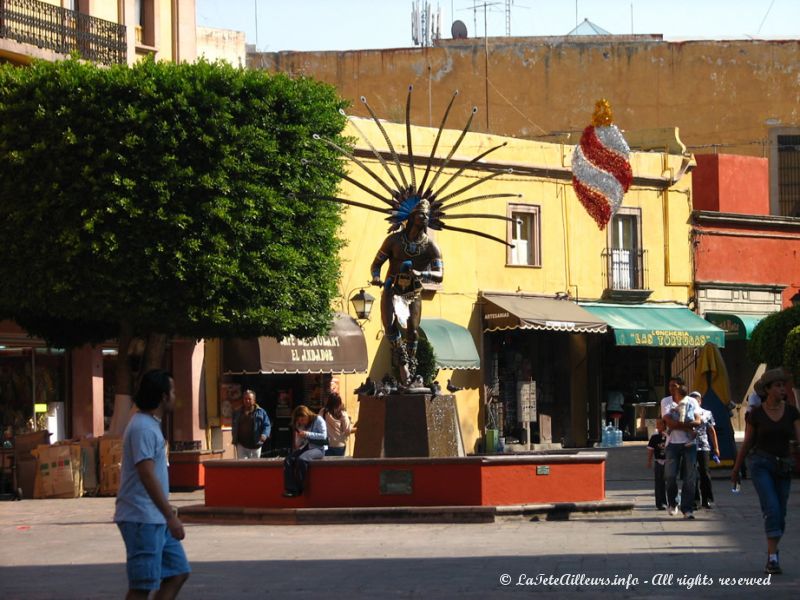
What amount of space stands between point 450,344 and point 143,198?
37.8ft

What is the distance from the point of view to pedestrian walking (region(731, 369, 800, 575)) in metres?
12.9

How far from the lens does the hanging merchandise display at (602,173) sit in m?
39.8

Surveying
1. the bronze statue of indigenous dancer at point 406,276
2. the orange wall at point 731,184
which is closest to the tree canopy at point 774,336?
the bronze statue of indigenous dancer at point 406,276

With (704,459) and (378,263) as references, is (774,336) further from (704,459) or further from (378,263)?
(378,263)

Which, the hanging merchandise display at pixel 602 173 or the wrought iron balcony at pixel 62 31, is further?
the hanging merchandise display at pixel 602 173

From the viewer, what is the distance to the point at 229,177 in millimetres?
26141

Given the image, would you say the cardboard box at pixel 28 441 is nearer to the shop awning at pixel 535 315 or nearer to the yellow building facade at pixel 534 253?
the yellow building facade at pixel 534 253

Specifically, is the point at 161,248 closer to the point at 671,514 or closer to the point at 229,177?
the point at 229,177

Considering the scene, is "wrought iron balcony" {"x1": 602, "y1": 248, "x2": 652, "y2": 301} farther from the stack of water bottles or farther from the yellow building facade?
the stack of water bottles

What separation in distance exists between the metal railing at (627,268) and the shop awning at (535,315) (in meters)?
2.12

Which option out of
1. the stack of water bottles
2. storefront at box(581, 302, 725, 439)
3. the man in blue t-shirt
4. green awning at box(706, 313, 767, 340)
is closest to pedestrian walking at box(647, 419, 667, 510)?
the man in blue t-shirt

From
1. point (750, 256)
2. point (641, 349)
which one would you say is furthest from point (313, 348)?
point (750, 256)

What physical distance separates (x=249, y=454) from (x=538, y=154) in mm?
18027

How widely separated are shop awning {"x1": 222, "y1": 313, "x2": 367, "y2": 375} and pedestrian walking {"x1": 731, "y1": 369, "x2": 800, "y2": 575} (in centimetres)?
1785
